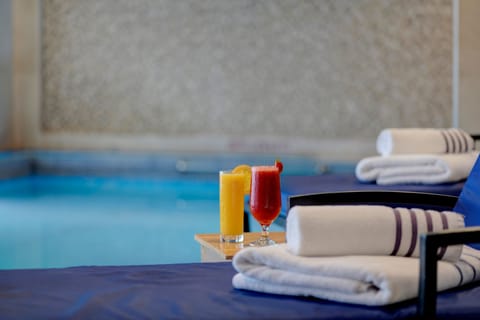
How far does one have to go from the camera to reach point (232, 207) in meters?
2.04

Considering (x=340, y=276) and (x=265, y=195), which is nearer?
(x=340, y=276)

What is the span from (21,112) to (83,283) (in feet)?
22.9

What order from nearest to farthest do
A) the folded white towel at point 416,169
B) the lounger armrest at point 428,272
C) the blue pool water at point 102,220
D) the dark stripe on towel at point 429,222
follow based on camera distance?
the lounger armrest at point 428,272, the dark stripe on towel at point 429,222, the folded white towel at point 416,169, the blue pool water at point 102,220

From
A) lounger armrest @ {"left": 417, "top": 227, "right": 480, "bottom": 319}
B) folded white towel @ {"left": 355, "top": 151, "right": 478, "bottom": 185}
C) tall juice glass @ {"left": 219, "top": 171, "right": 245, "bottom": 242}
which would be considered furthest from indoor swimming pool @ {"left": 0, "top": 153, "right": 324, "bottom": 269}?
lounger armrest @ {"left": 417, "top": 227, "right": 480, "bottom": 319}

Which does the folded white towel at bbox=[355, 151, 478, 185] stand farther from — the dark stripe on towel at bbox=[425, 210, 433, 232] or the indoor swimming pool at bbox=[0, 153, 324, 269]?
the dark stripe on towel at bbox=[425, 210, 433, 232]


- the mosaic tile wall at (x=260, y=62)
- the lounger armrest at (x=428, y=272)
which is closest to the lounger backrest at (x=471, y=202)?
the lounger armrest at (x=428, y=272)

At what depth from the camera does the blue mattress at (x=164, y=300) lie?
1.27 meters

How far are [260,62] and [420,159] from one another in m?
4.79

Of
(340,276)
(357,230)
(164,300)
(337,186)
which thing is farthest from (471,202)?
(337,186)

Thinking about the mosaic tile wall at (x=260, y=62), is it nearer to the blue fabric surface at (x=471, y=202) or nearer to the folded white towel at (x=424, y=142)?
the folded white towel at (x=424, y=142)

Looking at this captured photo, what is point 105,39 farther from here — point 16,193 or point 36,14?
point 16,193

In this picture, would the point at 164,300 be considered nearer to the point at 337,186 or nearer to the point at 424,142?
the point at 337,186

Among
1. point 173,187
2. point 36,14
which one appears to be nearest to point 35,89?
point 36,14

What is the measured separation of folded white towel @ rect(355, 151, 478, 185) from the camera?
324 centimetres
